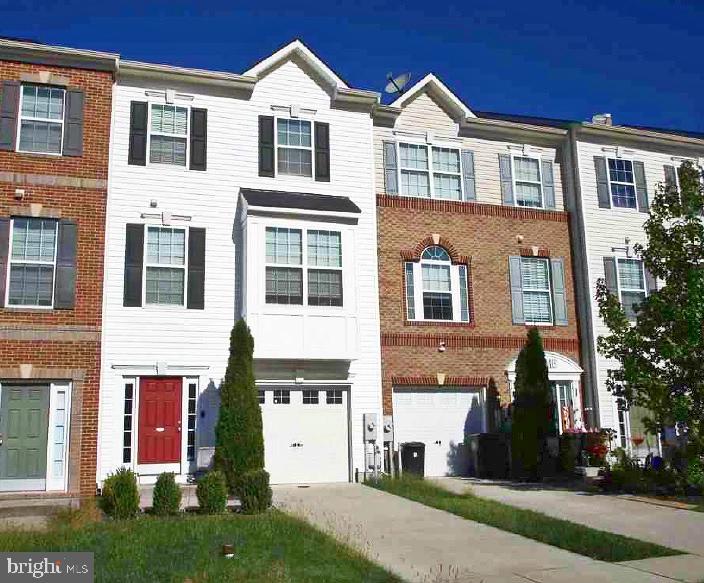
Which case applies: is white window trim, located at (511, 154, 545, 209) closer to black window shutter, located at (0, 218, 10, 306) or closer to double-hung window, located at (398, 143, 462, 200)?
double-hung window, located at (398, 143, 462, 200)

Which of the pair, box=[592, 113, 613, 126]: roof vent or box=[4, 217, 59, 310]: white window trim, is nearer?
box=[4, 217, 59, 310]: white window trim

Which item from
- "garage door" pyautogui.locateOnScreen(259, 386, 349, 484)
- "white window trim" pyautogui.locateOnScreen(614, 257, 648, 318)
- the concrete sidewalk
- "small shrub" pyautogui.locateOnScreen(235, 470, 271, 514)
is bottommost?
the concrete sidewalk

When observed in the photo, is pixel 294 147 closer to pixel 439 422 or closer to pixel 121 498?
pixel 439 422

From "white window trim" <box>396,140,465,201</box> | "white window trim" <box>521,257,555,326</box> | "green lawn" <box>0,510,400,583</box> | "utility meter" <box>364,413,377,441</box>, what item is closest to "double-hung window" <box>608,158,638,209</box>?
"white window trim" <box>521,257,555,326</box>

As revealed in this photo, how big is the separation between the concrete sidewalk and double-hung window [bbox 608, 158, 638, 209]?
1169 cm

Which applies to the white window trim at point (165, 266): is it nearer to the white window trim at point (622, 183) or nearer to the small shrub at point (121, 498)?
the small shrub at point (121, 498)

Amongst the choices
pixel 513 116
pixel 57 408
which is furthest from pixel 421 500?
pixel 513 116

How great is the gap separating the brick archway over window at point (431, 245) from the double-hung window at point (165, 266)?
17.9 feet

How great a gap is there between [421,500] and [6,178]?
10544mm

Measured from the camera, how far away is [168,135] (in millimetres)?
16953

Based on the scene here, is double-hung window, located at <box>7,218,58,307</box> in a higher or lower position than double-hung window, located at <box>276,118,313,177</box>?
lower

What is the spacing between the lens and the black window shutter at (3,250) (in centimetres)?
1488

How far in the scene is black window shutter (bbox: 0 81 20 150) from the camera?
15555 mm

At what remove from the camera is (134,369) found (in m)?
15.6
